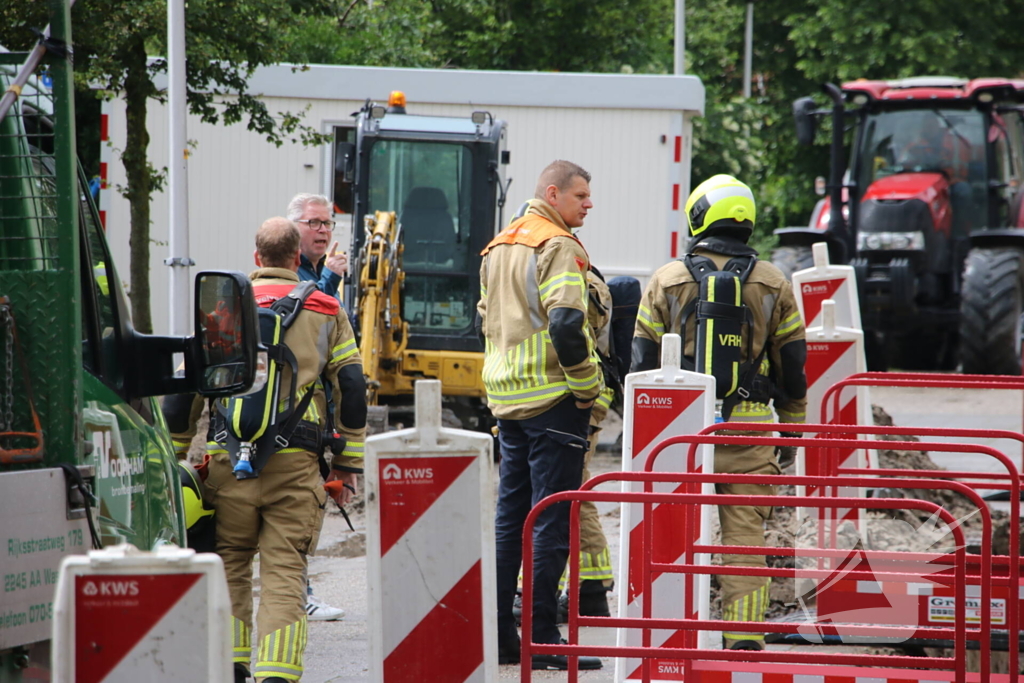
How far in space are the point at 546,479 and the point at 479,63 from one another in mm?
15267

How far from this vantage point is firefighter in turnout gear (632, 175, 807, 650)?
554cm

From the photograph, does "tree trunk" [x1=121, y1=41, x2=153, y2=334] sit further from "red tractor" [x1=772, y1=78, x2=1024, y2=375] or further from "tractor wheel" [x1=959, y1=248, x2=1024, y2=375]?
"tractor wheel" [x1=959, y1=248, x2=1024, y2=375]

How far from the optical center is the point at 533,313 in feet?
17.5

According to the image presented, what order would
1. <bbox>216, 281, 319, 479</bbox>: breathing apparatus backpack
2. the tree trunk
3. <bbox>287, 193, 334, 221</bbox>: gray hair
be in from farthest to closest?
the tree trunk, <bbox>287, 193, 334, 221</bbox>: gray hair, <bbox>216, 281, 319, 479</bbox>: breathing apparatus backpack

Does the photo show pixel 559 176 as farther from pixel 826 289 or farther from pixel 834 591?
pixel 826 289

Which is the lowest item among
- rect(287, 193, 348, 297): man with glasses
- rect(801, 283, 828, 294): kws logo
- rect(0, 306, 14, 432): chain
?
rect(801, 283, 828, 294): kws logo

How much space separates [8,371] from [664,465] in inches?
106

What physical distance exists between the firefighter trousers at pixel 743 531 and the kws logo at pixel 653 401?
0.53 m

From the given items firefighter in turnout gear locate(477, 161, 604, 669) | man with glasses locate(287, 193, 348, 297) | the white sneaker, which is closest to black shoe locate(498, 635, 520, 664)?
firefighter in turnout gear locate(477, 161, 604, 669)

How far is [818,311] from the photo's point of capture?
8016 millimetres

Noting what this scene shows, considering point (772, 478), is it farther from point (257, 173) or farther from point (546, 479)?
point (257, 173)

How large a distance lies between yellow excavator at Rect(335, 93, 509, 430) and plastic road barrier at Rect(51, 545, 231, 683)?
8.91m

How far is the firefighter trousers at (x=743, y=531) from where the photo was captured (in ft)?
17.6

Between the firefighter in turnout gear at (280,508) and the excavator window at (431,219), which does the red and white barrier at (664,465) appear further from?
the excavator window at (431,219)
